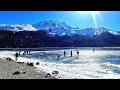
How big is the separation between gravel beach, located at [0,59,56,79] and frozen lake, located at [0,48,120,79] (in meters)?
0.12

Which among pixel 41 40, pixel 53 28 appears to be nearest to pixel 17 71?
pixel 41 40

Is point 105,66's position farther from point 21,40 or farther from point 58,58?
point 21,40

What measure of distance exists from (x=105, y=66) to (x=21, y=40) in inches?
59.0

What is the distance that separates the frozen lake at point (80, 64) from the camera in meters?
4.84

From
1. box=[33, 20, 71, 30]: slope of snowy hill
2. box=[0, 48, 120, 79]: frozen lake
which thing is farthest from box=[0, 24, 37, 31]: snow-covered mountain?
box=[0, 48, 120, 79]: frozen lake

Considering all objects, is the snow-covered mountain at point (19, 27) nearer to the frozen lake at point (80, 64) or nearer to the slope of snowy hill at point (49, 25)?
the slope of snowy hill at point (49, 25)

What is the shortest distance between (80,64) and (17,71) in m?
1.15

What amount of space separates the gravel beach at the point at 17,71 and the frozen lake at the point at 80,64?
120 millimetres

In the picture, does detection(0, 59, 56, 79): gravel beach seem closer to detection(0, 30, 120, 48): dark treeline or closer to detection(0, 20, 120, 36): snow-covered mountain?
detection(0, 30, 120, 48): dark treeline

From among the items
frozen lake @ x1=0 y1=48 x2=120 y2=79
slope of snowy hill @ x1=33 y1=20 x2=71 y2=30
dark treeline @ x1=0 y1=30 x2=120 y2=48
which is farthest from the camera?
dark treeline @ x1=0 y1=30 x2=120 y2=48

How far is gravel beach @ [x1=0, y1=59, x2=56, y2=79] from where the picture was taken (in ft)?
16.5

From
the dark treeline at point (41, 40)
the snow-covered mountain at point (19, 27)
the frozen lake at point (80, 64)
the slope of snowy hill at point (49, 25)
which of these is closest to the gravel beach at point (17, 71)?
the frozen lake at point (80, 64)
